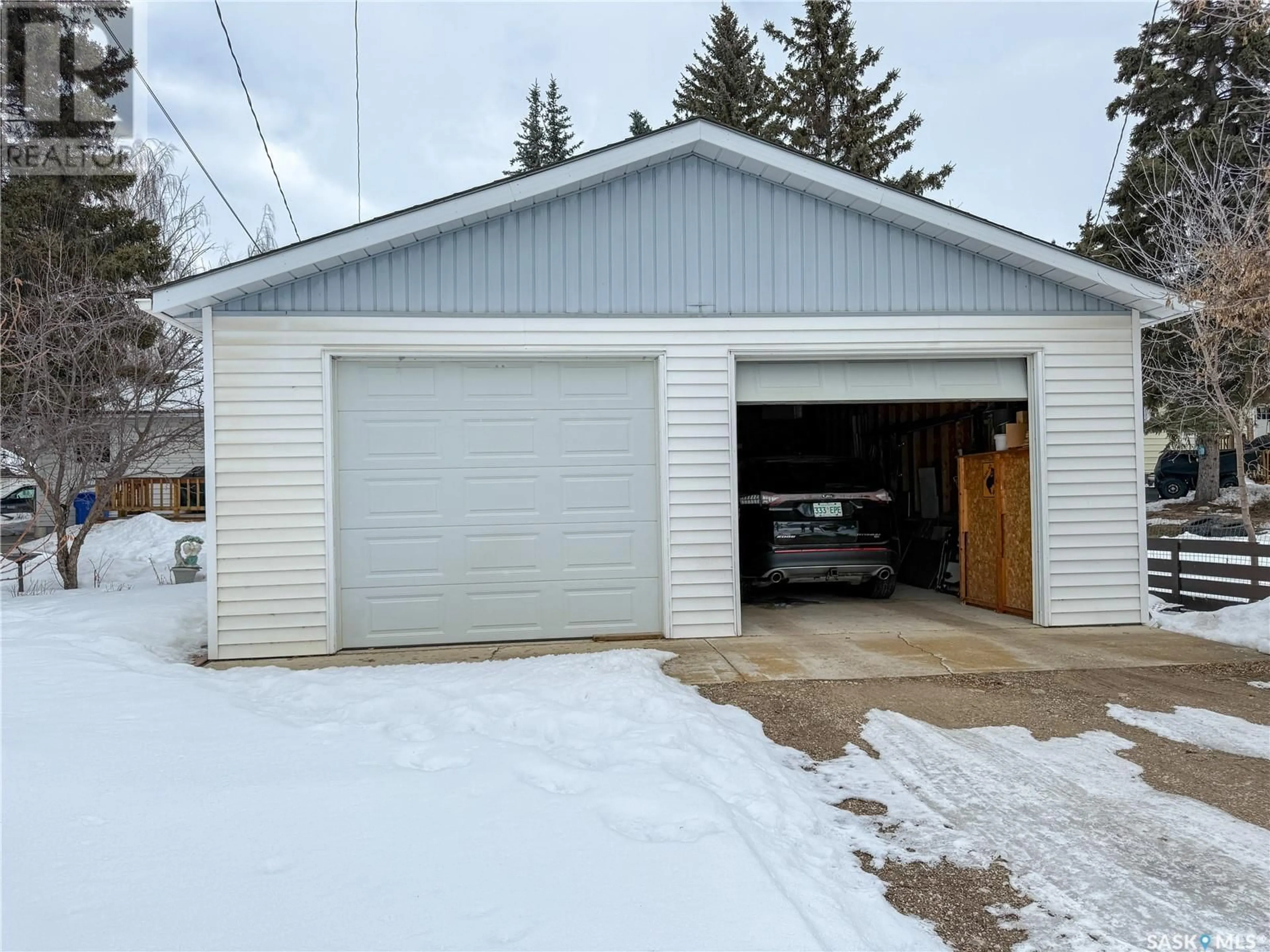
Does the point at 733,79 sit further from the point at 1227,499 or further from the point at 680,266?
the point at 680,266

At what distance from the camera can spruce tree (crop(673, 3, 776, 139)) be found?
82.5 ft

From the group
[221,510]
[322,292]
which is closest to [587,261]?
[322,292]

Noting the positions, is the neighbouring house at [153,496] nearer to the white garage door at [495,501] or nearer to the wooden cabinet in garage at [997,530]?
the white garage door at [495,501]

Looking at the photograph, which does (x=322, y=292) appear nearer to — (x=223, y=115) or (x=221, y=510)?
(x=221, y=510)

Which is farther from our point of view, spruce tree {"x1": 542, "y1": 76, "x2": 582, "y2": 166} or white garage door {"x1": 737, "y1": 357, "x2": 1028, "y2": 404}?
spruce tree {"x1": 542, "y1": 76, "x2": 582, "y2": 166}

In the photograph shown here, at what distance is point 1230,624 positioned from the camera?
682 cm

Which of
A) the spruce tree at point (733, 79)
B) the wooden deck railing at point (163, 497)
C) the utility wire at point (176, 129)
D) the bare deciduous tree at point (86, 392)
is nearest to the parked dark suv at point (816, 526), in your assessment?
the bare deciduous tree at point (86, 392)

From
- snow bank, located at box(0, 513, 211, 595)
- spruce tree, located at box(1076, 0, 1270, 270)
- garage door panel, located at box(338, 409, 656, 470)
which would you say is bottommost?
snow bank, located at box(0, 513, 211, 595)

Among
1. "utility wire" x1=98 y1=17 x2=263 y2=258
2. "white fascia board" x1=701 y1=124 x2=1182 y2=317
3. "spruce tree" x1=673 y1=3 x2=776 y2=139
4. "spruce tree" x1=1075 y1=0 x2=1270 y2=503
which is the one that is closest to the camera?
"white fascia board" x1=701 y1=124 x2=1182 y2=317

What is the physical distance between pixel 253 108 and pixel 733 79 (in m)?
19.1

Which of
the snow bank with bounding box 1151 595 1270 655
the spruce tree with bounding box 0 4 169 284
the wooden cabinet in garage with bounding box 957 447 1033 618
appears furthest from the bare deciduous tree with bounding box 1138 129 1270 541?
the spruce tree with bounding box 0 4 169 284

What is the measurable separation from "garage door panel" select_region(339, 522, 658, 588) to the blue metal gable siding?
1.99 metres

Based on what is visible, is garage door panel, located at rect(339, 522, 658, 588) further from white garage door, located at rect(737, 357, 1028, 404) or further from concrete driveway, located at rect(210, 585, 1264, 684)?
white garage door, located at rect(737, 357, 1028, 404)

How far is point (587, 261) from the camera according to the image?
6.95m
